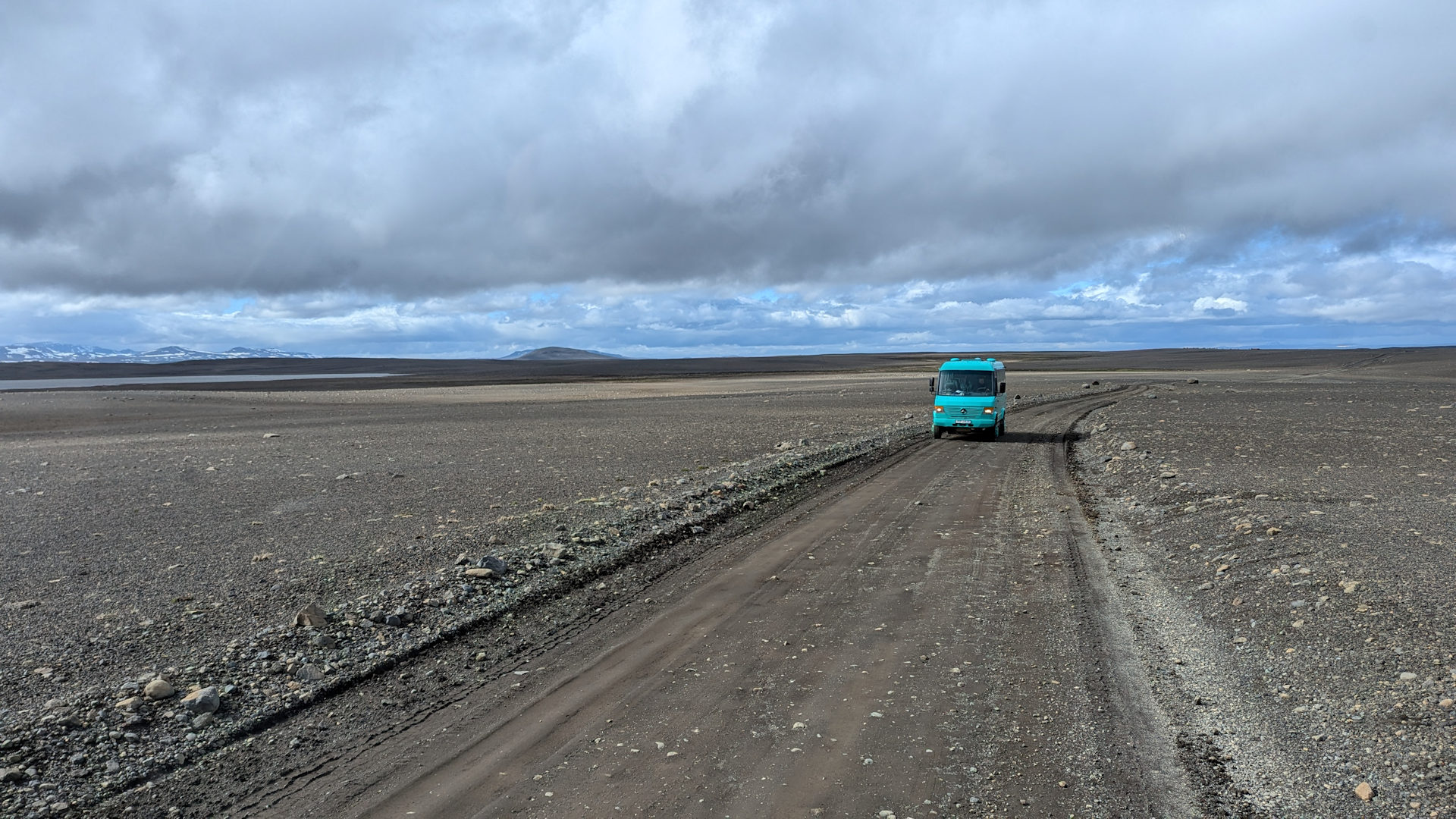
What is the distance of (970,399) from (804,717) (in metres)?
20.0

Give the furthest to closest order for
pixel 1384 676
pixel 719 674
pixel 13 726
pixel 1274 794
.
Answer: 1. pixel 719 674
2. pixel 1384 676
3. pixel 13 726
4. pixel 1274 794

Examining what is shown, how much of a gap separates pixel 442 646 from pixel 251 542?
20.0 feet

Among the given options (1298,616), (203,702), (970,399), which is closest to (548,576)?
(203,702)

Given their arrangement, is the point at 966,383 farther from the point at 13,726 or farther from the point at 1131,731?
the point at 13,726

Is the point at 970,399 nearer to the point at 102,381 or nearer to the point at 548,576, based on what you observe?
the point at 548,576

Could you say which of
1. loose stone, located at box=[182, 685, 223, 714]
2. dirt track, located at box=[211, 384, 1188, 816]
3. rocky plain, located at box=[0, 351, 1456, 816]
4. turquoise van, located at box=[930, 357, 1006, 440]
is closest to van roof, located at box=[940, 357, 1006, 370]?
turquoise van, located at box=[930, 357, 1006, 440]

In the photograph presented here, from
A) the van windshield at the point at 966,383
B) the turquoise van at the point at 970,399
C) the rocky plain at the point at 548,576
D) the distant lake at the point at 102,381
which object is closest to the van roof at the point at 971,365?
the turquoise van at the point at 970,399

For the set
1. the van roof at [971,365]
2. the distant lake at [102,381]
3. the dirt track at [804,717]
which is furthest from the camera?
the distant lake at [102,381]

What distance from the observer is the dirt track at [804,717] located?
473 cm

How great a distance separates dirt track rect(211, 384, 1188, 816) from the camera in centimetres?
473

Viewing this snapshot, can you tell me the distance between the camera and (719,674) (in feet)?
21.5

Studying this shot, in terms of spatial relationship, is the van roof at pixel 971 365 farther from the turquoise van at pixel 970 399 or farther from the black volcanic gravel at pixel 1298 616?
the black volcanic gravel at pixel 1298 616

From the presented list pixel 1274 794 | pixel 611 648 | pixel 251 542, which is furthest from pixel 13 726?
pixel 1274 794

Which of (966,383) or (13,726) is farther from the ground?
(966,383)
